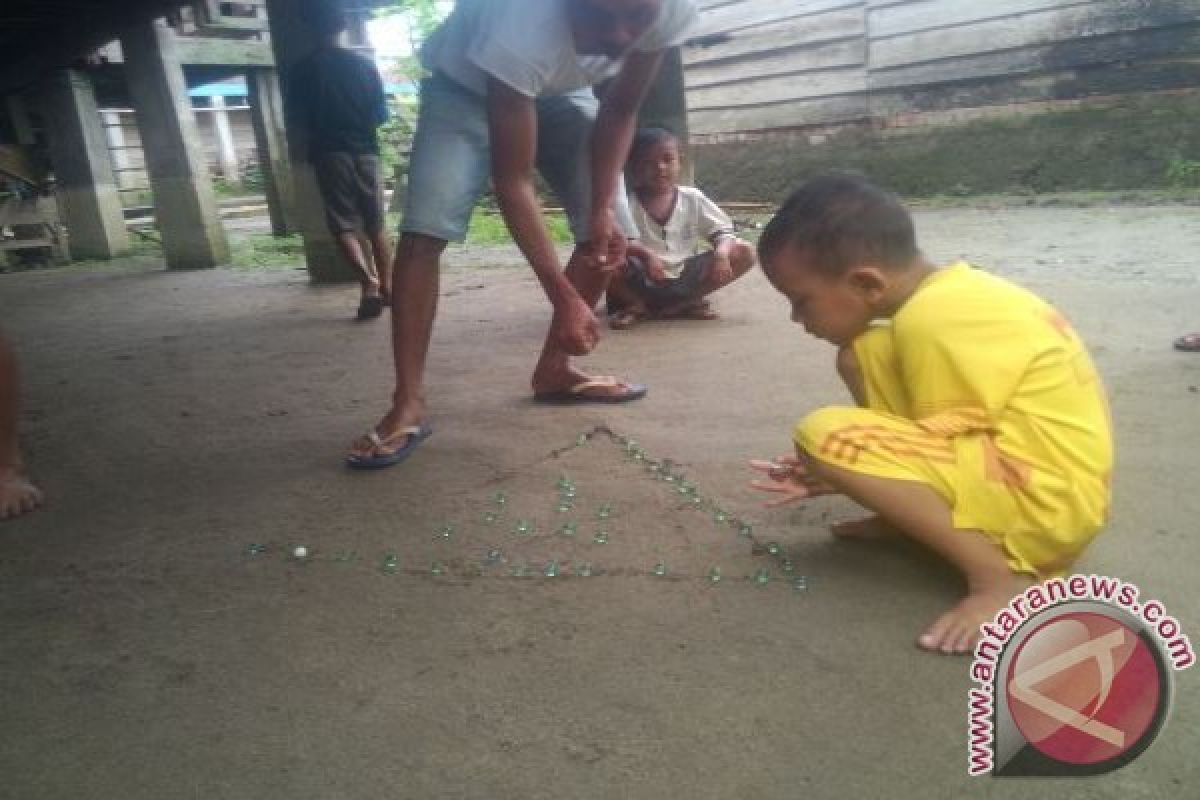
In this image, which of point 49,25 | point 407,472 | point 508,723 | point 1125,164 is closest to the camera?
point 508,723

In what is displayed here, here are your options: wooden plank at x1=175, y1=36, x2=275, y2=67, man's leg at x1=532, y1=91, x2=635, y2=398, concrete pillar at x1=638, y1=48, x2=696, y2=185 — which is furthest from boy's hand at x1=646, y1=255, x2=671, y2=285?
wooden plank at x1=175, y1=36, x2=275, y2=67

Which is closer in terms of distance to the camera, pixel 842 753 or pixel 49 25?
pixel 842 753

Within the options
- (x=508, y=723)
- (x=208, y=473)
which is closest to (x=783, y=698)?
(x=508, y=723)

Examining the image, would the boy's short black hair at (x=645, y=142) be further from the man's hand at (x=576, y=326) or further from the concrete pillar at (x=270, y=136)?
the concrete pillar at (x=270, y=136)

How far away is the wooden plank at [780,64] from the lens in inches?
326

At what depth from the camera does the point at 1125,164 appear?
6.96 metres

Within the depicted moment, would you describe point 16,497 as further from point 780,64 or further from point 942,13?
point 780,64

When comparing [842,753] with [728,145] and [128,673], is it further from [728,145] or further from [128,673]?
[728,145]

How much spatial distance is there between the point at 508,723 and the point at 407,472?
3.73ft

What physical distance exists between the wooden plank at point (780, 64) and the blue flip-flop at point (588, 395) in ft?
21.8

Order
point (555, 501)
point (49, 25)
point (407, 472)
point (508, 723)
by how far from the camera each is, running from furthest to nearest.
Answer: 1. point (49, 25)
2. point (407, 472)
3. point (555, 501)
4. point (508, 723)

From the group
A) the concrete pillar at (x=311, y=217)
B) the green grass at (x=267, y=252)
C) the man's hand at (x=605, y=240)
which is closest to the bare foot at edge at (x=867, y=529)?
the man's hand at (x=605, y=240)

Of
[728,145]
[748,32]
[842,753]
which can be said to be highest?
[748,32]

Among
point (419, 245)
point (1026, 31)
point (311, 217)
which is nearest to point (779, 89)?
point (1026, 31)
